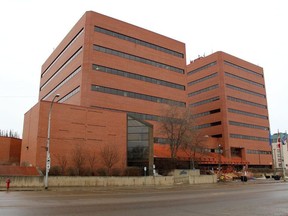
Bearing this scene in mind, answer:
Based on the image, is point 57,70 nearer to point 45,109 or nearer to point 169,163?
point 45,109

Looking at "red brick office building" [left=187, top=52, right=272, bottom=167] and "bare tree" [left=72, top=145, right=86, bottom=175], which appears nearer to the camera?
"bare tree" [left=72, top=145, right=86, bottom=175]

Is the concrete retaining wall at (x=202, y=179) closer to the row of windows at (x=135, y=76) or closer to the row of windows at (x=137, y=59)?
the row of windows at (x=135, y=76)

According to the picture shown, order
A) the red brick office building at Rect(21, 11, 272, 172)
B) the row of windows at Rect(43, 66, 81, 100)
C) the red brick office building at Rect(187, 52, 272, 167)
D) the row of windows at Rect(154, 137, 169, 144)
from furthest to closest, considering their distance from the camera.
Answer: the red brick office building at Rect(187, 52, 272, 167), the row of windows at Rect(154, 137, 169, 144), the row of windows at Rect(43, 66, 81, 100), the red brick office building at Rect(21, 11, 272, 172)

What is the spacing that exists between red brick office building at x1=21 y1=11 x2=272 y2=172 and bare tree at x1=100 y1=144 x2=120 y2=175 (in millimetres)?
1140

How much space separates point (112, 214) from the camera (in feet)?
41.7

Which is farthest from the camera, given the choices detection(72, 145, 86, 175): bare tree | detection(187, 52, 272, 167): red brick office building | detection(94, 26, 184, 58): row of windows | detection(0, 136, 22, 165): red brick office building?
detection(187, 52, 272, 167): red brick office building

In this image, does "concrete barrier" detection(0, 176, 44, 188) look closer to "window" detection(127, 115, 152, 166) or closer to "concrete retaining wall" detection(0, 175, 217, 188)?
"concrete retaining wall" detection(0, 175, 217, 188)

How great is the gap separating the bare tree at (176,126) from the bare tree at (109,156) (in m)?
11.9

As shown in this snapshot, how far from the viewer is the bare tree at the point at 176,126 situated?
54656 mm

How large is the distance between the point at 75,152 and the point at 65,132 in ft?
10.3

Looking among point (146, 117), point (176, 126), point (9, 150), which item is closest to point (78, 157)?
point (176, 126)

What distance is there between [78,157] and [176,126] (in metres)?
20.7

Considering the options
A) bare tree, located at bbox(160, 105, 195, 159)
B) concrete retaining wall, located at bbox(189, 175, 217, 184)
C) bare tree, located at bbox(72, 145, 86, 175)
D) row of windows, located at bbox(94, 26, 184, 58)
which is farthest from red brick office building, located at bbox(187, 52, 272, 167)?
bare tree, located at bbox(72, 145, 86, 175)

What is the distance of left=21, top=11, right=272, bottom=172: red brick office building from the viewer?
45625 millimetres
